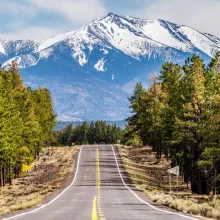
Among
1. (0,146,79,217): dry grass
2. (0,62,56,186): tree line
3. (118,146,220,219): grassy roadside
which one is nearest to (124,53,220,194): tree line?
(118,146,220,219): grassy roadside

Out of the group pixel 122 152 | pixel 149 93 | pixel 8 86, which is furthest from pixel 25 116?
pixel 122 152

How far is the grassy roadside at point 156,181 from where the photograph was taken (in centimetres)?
2718

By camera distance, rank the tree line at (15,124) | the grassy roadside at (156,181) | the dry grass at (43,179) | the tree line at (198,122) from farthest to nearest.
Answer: the dry grass at (43,179), the tree line at (15,124), the tree line at (198,122), the grassy roadside at (156,181)

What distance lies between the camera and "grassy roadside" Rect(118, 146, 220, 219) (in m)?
27.2

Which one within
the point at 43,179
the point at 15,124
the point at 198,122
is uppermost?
the point at 15,124

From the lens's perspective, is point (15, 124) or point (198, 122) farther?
point (15, 124)

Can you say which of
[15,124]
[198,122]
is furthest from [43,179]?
[198,122]

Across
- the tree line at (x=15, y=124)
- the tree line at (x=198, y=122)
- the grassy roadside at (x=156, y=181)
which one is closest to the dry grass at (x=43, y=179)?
the tree line at (x=15, y=124)

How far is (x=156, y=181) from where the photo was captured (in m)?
59.7

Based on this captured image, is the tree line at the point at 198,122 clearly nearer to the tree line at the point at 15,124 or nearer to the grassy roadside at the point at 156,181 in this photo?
the grassy roadside at the point at 156,181

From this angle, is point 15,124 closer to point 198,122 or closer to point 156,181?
point 156,181

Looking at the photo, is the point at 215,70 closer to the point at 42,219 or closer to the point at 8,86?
the point at 8,86

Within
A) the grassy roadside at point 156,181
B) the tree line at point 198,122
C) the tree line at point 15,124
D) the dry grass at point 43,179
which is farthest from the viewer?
the dry grass at point 43,179

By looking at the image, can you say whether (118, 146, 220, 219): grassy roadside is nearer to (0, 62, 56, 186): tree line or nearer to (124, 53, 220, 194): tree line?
(124, 53, 220, 194): tree line
